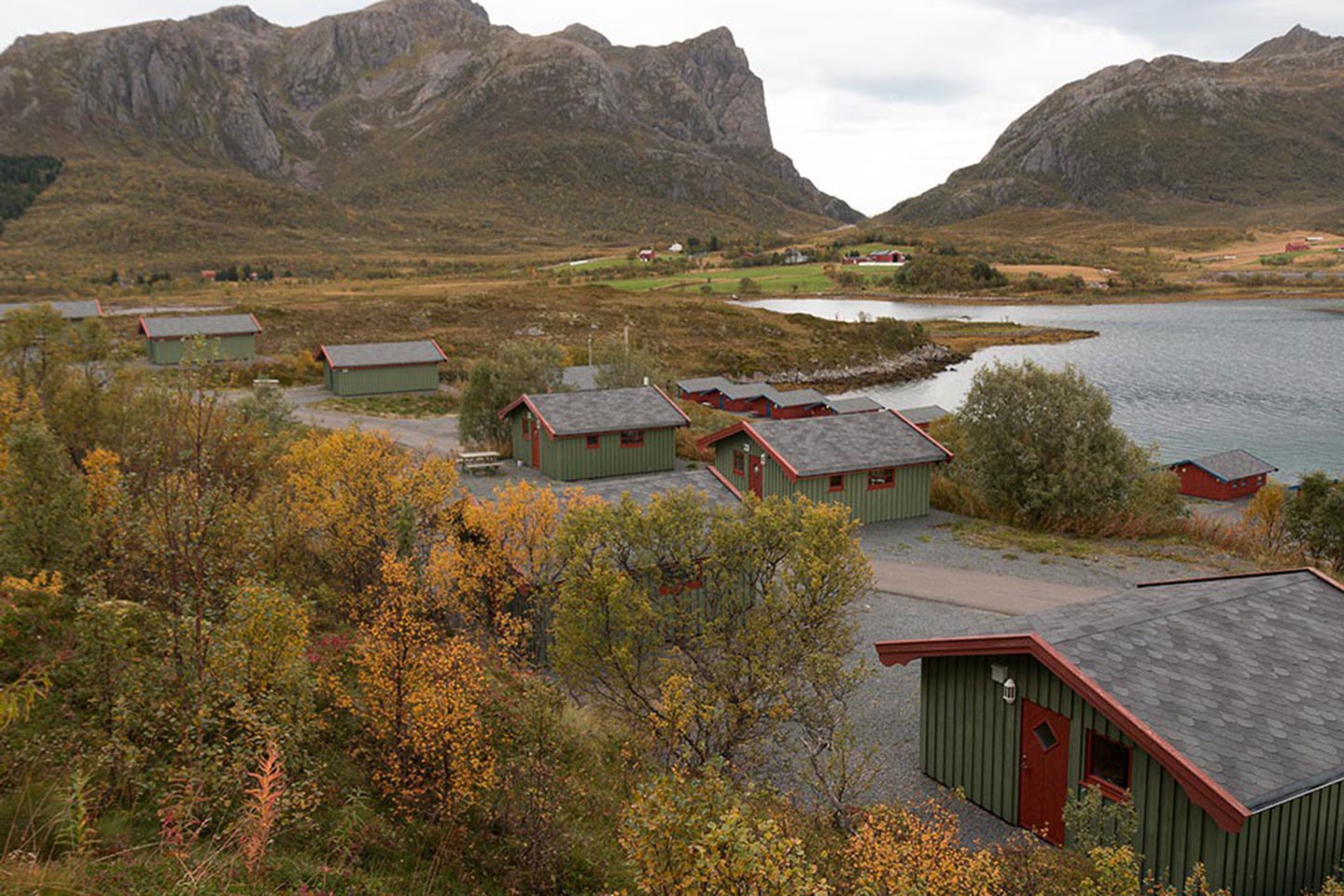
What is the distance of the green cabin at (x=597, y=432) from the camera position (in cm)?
3375

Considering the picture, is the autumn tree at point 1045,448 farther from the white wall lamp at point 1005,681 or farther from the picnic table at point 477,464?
the picnic table at point 477,464

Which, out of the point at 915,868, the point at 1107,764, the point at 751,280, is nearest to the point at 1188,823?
the point at 1107,764

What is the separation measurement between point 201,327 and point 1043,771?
59843 mm

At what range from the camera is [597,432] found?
1324 inches

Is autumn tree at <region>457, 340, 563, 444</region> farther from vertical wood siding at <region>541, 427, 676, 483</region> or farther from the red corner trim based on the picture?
vertical wood siding at <region>541, 427, 676, 483</region>

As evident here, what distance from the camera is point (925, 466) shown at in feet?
97.2

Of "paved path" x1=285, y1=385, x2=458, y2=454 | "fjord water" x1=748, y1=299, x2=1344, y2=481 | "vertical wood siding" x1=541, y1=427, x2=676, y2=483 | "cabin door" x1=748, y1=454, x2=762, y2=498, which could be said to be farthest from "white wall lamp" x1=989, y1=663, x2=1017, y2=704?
"paved path" x1=285, y1=385, x2=458, y2=454

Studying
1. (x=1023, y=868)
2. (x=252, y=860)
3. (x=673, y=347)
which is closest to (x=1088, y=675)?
(x=1023, y=868)

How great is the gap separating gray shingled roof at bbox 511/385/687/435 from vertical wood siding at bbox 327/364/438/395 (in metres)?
21.5

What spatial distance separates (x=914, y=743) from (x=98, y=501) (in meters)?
13.6

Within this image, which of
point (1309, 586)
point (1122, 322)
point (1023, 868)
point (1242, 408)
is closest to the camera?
point (1023, 868)

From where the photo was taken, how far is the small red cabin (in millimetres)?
41750

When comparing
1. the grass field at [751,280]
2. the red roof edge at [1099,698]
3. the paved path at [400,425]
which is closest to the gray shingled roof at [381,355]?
the paved path at [400,425]

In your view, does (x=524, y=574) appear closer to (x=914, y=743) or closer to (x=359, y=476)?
(x=359, y=476)
